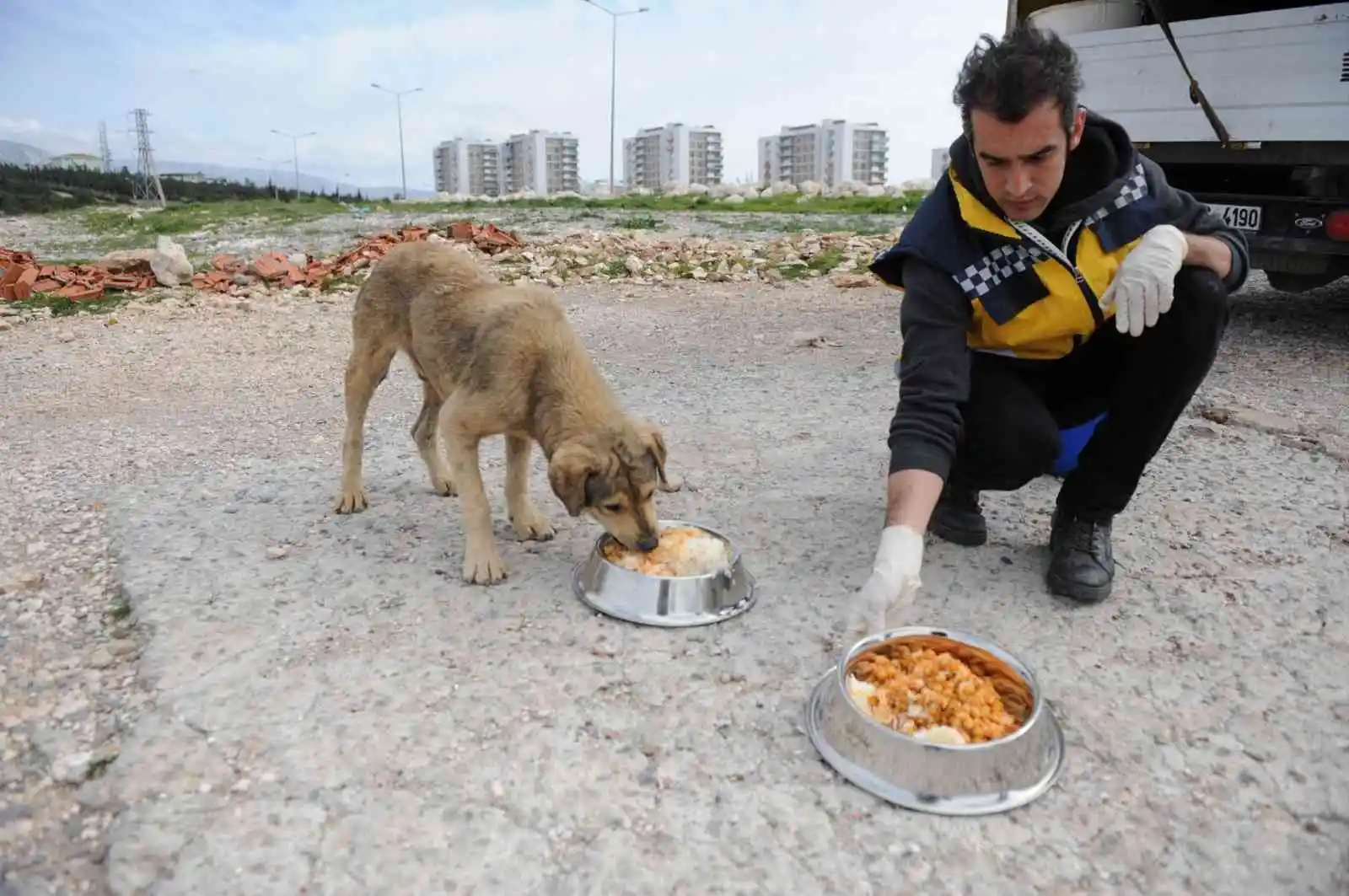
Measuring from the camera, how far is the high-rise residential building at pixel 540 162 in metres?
77.4

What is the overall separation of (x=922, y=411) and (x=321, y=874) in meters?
2.44

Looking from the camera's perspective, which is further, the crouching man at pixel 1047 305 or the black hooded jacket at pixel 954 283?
the black hooded jacket at pixel 954 283

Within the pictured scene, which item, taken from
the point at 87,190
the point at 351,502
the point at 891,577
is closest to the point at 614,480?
the point at 891,577

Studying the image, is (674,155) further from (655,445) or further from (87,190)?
(655,445)

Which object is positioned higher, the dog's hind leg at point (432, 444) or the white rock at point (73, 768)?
the dog's hind leg at point (432, 444)

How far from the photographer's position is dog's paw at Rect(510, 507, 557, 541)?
454cm

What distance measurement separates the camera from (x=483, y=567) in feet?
13.1

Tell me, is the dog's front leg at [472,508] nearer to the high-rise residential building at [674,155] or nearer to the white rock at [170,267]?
the white rock at [170,267]

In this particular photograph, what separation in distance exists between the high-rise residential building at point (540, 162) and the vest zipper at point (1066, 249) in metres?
76.4

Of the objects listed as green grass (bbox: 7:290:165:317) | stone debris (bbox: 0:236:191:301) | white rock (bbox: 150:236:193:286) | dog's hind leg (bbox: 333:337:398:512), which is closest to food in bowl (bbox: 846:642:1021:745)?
dog's hind leg (bbox: 333:337:398:512)

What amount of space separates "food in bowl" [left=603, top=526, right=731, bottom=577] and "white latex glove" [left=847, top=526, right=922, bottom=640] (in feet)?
2.42

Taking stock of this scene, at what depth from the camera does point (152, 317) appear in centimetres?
1048

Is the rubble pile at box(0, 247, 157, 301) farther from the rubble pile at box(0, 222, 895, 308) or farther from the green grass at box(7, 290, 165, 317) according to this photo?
the green grass at box(7, 290, 165, 317)

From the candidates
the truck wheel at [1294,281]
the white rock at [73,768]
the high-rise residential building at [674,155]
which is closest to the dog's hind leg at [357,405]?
the white rock at [73,768]
